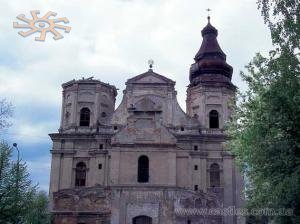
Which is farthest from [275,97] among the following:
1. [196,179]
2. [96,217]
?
[196,179]

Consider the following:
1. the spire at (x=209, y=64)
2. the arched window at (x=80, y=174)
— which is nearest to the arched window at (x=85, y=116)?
the arched window at (x=80, y=174)

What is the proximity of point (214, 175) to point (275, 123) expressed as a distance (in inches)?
790

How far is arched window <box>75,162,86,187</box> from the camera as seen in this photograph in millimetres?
39500

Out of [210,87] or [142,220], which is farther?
[210,87]

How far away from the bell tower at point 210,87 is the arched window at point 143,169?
703cm

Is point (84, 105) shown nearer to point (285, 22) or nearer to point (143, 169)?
point (143, 169)

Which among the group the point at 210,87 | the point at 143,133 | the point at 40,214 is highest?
the point at 210,87

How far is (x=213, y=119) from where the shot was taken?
136ft

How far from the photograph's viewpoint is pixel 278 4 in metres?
16.6

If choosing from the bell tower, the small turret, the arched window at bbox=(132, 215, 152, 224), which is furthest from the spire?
the arched window at bbox=(132, 215, 152, 224)

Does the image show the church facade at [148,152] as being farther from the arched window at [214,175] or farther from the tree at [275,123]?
the tree at [275,123]

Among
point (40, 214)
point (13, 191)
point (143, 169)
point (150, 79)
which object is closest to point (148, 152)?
point (143, 169)

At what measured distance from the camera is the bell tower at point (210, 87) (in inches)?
1630

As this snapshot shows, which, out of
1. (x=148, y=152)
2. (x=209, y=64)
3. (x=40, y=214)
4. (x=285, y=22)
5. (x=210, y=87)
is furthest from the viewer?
(x=209, y=64)
